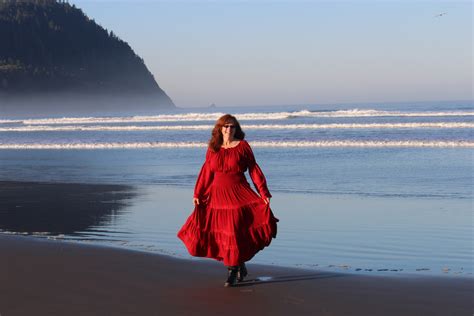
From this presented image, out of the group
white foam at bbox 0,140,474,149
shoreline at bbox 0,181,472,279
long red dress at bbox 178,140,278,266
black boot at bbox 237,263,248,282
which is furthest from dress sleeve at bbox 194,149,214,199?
white foam at bbox 0,140,474,149

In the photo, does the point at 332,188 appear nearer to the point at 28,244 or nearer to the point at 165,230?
the point at 165,230

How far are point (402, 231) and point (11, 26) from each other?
141 meters

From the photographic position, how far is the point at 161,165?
21078 mm

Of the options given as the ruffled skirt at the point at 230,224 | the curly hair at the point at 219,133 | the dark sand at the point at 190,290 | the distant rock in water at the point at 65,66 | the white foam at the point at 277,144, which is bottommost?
the white foam at the point at 277,144

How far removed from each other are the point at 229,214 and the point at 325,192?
23.2ft

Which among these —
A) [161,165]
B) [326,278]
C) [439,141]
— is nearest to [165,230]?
[326,278]

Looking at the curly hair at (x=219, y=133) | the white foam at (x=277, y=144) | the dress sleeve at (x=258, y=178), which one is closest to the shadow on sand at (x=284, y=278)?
the dress sleeve at (x=258, y=178)

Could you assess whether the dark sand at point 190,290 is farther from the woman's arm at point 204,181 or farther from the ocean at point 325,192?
the woman's arm at point 204,181

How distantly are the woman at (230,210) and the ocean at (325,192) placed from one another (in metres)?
1.05

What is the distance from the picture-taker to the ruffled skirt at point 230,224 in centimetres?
712

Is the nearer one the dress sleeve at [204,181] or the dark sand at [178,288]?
the dark sand at [178,288]

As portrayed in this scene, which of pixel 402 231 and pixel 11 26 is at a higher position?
pixel 11 26

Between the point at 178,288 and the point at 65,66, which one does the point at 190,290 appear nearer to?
the point at 178,288

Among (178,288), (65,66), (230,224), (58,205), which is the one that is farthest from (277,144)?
(65,66)
